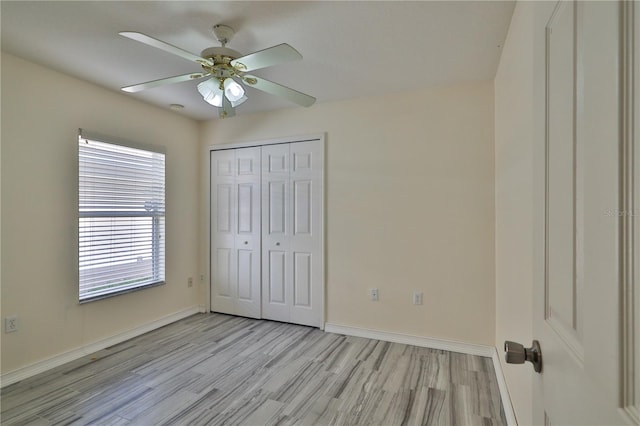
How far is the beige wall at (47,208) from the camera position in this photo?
2.24 meters

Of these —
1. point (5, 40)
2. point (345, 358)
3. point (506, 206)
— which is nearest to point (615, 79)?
point (506, 206)

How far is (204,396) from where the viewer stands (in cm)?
208

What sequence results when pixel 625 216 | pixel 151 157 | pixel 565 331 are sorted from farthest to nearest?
pixel 151 157 < pixel 565 331 < pixel 625 216

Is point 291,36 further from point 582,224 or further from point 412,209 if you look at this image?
point 582,224

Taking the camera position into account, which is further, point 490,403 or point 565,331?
point 490,403

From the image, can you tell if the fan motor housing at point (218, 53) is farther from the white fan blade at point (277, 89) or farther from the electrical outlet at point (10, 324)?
the electrical outlet at point (10, 324)

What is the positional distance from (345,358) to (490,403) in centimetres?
112

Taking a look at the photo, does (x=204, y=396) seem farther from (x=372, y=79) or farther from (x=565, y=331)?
(x=372, y=79)

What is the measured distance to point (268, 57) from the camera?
164cm

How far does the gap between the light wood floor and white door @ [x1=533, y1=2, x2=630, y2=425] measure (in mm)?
1548

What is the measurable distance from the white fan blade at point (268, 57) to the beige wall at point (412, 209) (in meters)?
1.58

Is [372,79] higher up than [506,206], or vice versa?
[372,79]

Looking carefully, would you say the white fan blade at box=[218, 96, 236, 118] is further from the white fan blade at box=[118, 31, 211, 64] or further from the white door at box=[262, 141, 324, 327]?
the white door at box=[262, 141, 324, 327]

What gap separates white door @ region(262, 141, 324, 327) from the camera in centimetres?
331
